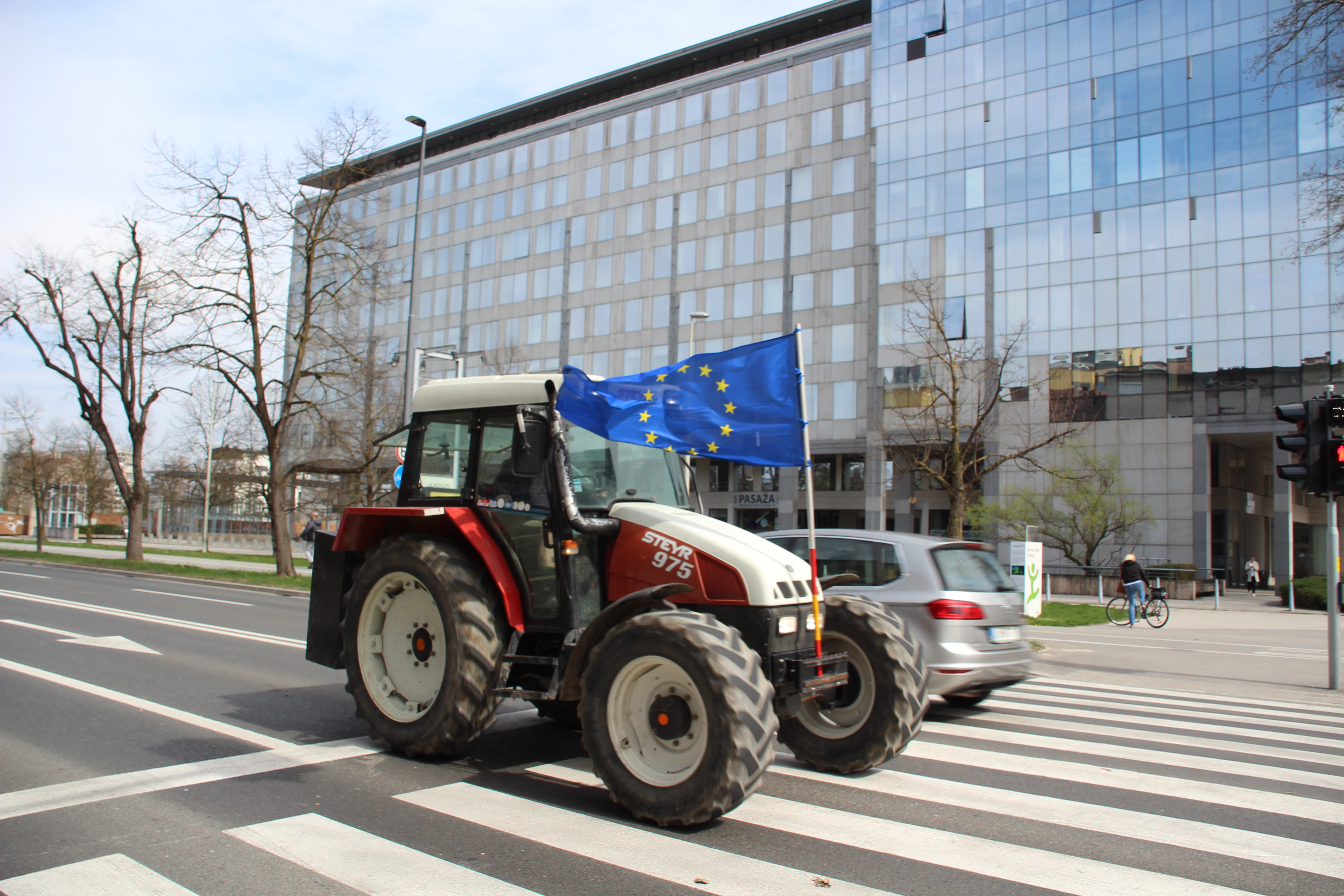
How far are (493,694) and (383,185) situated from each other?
83.7 ft

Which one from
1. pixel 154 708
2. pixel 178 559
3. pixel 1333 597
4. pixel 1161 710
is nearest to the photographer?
pixel 154 708

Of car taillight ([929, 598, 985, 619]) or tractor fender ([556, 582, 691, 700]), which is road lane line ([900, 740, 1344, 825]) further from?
tractor fender ([556, 582, 691, 700])

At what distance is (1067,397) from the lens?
40.8 m

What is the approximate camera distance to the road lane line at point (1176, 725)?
26.1 ft

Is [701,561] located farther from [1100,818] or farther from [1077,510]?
[1077,510]

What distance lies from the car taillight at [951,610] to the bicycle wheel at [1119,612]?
17.1 m

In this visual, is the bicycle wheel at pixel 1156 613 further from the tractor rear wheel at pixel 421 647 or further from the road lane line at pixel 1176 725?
the tractor rear wheel at pixel 421 647

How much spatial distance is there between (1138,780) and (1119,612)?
764 inches

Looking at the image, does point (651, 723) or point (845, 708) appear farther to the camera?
point (845, 708)

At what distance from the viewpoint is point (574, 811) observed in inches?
201

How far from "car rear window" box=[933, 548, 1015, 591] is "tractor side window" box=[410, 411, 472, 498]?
15.5ft

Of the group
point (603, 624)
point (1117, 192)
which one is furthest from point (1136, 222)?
point (603, 624)

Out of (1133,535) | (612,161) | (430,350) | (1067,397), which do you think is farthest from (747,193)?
(430,350)

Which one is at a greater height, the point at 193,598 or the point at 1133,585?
the point at 1133,585
